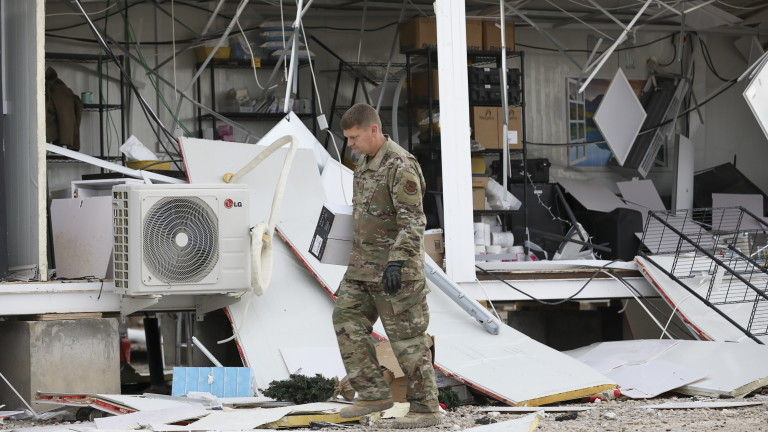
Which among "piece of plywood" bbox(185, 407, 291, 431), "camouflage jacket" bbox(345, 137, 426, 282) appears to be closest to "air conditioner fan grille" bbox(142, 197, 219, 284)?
"piece of plywood" bbox(185, 407, 291, 431)

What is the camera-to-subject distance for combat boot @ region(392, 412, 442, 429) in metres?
5.58

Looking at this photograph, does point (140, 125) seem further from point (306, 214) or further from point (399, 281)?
point (399, 281)

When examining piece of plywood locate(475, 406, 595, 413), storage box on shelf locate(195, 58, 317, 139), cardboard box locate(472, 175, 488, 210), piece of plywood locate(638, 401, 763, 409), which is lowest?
piece of plywood locate(638, 401, 763, 409)

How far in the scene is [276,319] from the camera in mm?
7613

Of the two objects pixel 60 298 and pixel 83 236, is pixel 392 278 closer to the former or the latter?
pixel 60 298

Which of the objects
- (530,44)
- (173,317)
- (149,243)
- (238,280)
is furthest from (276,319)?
(530,44)

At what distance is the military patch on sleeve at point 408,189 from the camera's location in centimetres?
547

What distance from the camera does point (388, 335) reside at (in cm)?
564

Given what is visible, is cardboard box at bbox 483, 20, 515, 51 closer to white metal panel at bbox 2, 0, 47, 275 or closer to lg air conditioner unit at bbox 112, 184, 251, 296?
lg air conditioner unit at bbox 112, 184, 251, 296

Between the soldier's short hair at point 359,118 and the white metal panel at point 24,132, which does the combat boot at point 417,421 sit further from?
the white metal panel at point 24,132

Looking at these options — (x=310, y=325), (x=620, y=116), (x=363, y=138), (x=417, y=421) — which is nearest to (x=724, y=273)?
(x=310, y=325)

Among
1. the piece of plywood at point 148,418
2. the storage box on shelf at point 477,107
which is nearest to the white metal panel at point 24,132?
the piece of plywood at point 148,418

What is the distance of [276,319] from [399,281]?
8.04ft

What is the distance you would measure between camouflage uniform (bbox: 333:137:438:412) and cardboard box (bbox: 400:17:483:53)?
5937mm
